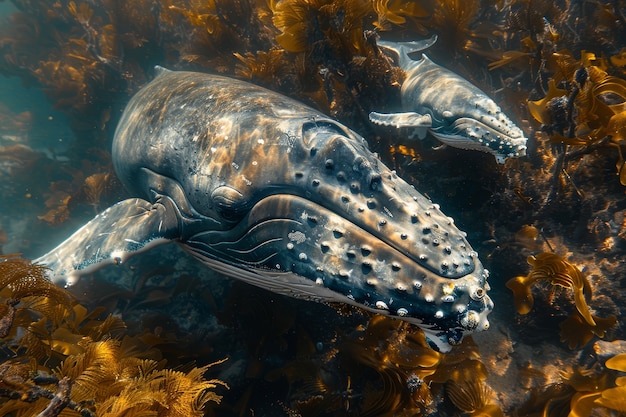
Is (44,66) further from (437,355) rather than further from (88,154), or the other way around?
(437,355)

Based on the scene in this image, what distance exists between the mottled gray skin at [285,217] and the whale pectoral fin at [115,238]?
0.02m

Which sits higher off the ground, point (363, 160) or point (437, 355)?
point (363, 160)

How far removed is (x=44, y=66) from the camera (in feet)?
51.4

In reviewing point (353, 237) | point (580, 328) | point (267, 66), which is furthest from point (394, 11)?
point (580, 328)

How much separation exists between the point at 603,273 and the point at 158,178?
7014mm

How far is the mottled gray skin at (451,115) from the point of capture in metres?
6.16

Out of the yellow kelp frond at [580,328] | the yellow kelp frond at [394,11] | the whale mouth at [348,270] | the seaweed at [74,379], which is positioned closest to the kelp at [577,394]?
the yellow kelp frond at [580,328]

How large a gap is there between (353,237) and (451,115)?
4736 millimetres

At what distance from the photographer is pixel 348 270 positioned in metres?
3.26

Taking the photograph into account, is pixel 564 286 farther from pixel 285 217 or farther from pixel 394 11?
pixel 394 11

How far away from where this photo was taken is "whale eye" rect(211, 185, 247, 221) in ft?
13.3

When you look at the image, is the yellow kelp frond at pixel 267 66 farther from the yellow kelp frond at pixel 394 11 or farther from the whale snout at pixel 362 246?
the whale snout at pixel 362 246

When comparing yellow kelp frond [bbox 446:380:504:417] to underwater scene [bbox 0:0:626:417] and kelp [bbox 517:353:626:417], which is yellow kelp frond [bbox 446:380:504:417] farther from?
kelp [bbox 517:353:626:417]

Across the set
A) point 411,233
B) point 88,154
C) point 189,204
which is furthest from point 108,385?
point 88,154
